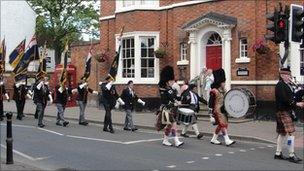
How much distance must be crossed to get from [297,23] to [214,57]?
8.17 m

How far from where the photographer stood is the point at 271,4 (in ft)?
63.0

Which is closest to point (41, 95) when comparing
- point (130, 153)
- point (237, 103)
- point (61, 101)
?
point (61, 101)

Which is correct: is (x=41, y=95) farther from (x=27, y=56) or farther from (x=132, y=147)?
(x=132, y=147)

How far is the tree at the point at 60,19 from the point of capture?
1955 inches

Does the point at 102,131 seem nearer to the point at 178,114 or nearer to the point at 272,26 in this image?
the point at 178,114

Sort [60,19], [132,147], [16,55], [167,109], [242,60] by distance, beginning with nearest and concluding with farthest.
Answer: [132,147] → [167,109] → [16,55] → [242,60] → [60,19]

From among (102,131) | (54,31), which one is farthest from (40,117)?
(54,31)

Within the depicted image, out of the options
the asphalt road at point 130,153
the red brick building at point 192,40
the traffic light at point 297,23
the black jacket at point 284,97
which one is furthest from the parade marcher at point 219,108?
the red brick building at point 192,40

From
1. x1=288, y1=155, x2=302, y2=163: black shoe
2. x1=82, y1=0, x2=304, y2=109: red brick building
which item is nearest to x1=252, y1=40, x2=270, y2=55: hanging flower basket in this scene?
x1=82, y1=0, x2=304, y2=109: red brick building

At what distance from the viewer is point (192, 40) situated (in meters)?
21.7

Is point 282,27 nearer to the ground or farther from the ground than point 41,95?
farther from the ground

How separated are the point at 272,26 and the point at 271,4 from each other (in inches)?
213

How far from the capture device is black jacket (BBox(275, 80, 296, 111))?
1145cm

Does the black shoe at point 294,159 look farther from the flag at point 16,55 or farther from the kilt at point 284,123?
the flag at point 16,55
